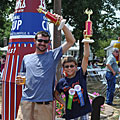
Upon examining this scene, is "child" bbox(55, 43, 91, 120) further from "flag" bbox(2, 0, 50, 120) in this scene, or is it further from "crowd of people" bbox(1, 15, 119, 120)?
Answer: "flag" bbox(2, 0, 50, 120)

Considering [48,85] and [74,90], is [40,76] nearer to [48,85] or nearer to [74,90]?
[48,85]

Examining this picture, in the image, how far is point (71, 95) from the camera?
3027 mm

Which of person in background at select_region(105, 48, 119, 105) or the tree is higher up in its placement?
the tree

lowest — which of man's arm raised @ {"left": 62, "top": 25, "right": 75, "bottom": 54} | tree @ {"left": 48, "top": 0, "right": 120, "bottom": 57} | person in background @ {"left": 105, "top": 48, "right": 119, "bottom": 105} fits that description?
person in background @ {"left": 105, "top": 48, "right": 119, "bottom": 105}

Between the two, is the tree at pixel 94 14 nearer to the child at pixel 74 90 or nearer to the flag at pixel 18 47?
the flag at pixel 18 47

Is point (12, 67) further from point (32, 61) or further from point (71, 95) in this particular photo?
point (71, 95)

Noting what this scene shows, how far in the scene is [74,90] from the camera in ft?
9.89

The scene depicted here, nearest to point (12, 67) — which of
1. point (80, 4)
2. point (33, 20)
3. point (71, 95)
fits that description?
point (33, 20)

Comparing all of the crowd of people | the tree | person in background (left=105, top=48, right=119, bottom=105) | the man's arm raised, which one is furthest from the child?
the tree

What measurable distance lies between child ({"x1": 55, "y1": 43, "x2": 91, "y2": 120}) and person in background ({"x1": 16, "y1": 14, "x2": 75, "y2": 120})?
6.5 inches

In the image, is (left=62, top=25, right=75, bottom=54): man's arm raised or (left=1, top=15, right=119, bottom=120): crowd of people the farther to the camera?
(left=62, top=25, right=75, bottom=54): man's arm raised

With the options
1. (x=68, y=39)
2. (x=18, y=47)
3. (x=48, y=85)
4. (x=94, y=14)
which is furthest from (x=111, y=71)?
(x=94, y=14)

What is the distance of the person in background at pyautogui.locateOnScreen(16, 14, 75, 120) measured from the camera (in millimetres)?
2941

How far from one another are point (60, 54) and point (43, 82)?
42cm
